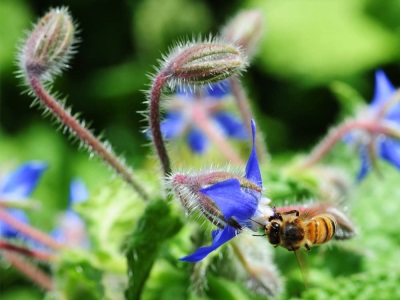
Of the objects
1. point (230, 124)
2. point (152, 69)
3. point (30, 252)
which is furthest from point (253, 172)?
point (152, 69)

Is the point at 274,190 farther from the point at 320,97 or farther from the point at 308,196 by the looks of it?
the point at 320,97

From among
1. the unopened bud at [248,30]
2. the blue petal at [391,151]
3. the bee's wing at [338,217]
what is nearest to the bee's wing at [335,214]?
the bee's wing at [338,217]

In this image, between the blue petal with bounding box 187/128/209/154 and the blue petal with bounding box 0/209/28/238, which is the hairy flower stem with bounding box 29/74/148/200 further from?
the blue petal with bounding box 187/128/209/154

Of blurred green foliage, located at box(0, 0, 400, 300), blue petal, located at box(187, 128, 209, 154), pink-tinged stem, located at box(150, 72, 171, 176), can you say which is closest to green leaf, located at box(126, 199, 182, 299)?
pink-tinged stem, located at box(150, 72, 171, 176)

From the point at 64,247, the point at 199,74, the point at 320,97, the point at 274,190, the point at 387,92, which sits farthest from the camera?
the point at 320,97

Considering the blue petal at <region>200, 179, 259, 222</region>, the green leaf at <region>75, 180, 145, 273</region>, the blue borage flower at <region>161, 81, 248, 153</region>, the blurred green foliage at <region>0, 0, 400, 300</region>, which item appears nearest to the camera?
the blue petal at <region>200, 179, 259, 222</region>

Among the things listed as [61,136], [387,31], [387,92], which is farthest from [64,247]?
[387,31]
